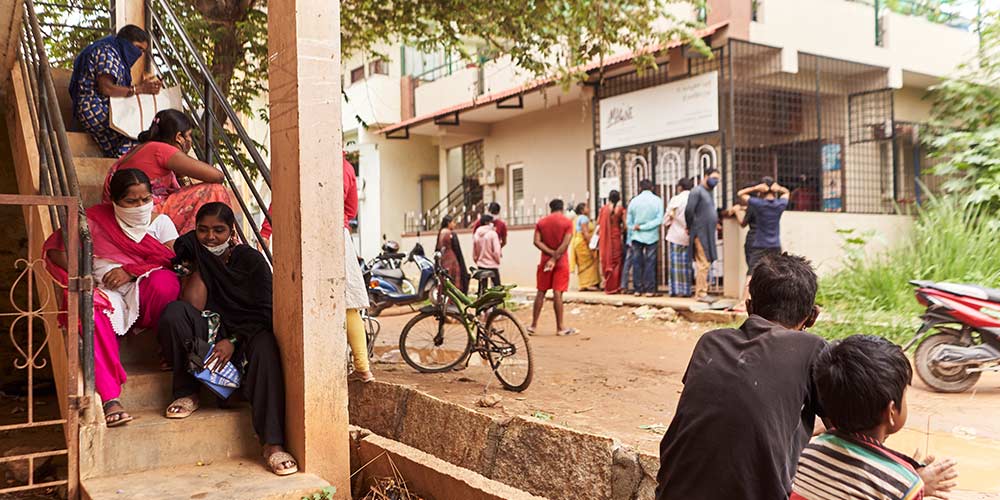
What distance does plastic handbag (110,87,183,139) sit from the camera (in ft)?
18.1

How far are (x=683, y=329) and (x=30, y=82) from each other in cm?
733

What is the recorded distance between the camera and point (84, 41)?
787 cm

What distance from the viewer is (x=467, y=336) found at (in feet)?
21.7

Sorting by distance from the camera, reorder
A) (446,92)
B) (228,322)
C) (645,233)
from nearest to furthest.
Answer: (228,322), (645,233), (446,92)

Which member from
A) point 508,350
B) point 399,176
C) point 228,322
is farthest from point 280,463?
point 399,176

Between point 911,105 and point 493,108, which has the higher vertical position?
point 493,108

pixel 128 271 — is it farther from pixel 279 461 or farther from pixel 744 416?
pixel 744 416

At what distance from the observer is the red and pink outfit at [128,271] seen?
3.87 meters

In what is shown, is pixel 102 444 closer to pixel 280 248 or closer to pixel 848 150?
pixel 280 248

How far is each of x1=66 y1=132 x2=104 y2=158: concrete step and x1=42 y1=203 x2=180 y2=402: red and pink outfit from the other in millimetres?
1790

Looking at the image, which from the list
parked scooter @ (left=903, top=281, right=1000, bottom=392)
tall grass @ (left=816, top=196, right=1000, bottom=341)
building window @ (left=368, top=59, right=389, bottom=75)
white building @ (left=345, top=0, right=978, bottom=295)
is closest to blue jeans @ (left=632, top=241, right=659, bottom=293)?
white building @ (left=345, top=0, right=978, bottom=295)

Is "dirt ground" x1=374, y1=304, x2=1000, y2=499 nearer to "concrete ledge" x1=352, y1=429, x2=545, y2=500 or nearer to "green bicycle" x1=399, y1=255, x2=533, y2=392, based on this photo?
"green bicycle" x1=399, y1=255, x2=533, y2=392

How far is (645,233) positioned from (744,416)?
9492 millimetres

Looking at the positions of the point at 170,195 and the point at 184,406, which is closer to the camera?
the point at 184,406
